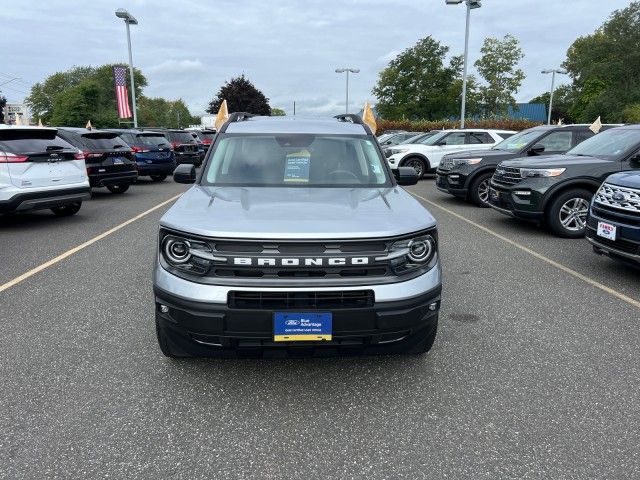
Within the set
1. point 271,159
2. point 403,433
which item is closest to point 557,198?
point 271,159

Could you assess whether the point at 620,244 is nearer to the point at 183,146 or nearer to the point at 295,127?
the point at 295,127

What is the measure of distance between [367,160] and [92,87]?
74.9 m

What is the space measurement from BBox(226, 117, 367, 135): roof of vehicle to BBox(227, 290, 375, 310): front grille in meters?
2.04

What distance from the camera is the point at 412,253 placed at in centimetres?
300

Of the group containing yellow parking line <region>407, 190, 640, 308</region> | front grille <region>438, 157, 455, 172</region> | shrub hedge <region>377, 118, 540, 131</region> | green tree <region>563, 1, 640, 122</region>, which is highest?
green tree <region>563, 1, 640, 122</region>

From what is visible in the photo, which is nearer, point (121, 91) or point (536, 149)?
point (536, 149)

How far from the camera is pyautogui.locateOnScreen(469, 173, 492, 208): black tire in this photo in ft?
36.1

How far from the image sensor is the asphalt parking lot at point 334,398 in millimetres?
2525

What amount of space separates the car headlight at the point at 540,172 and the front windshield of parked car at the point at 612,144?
79 centimetres

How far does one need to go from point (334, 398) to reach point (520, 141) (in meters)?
9.44

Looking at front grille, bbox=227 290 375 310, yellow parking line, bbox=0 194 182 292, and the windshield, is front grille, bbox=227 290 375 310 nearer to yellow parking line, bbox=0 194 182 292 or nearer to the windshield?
yellow parking line, bbox=0 194 182 292

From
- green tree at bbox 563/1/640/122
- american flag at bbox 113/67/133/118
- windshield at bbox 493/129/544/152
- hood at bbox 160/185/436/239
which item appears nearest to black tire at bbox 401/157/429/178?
windshield at bbox 493/129/544/152

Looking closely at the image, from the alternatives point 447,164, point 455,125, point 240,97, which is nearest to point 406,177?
point 447,164

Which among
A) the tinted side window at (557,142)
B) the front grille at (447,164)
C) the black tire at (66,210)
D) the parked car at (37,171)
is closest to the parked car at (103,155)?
the black tire at (66,210)
